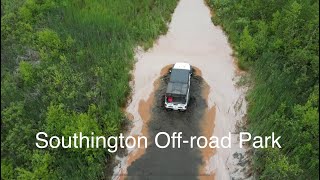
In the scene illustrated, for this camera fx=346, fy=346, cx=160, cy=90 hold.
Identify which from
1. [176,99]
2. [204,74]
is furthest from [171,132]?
[204,74]

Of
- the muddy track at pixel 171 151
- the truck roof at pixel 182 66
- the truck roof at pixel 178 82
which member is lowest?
the muddy track at pixel 171 151

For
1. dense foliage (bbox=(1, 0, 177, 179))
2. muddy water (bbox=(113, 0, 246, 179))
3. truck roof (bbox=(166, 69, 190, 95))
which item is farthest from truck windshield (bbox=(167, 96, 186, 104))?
dense foliage (bbox=(1, 0, 177, 179))

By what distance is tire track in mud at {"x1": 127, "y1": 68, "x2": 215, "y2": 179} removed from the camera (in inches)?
912

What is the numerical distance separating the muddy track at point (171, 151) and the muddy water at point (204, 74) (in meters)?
0.51

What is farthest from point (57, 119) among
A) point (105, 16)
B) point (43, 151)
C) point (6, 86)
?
point (105, 16)

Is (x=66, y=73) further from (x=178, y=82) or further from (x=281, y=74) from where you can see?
(x=281, y=74)

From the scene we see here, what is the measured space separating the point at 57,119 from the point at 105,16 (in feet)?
46.4

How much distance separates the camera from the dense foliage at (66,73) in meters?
21.8

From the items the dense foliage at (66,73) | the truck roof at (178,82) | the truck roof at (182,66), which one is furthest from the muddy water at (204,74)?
the truck roof at (178,82)

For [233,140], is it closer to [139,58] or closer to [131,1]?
[139,58]

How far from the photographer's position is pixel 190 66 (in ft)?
98.0

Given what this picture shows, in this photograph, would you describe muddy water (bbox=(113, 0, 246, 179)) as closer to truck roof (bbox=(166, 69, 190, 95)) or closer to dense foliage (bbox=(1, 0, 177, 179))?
dense foliage (bbox=(1, 0, 177, 179))

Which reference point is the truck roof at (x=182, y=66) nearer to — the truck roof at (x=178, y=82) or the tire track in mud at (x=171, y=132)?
the truck roof at (x=178, y=82)

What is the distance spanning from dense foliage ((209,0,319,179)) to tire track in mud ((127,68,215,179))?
12.0 feet
